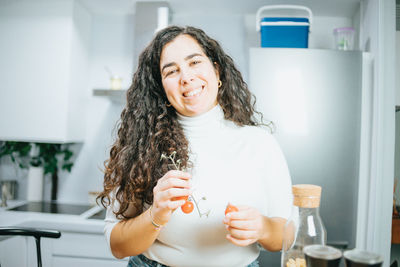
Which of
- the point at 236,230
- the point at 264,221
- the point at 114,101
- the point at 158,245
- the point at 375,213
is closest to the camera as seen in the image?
the point at 236,230

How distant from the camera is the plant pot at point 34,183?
2541 mm

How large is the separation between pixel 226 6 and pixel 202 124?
1.59 meters

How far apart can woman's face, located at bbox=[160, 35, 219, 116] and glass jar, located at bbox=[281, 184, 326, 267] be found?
19.1 inches

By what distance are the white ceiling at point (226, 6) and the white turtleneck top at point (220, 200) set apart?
1607 mm

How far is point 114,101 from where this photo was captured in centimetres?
259

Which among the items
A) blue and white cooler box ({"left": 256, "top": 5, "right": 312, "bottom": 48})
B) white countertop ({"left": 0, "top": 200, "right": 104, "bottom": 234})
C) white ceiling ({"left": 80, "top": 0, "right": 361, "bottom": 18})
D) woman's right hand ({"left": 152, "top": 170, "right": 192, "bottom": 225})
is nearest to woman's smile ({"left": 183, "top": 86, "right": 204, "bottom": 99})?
woman's right hand ({"left": 152, "top": 170, "right": 192, "bottom": 225})

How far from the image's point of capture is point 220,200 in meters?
0.94

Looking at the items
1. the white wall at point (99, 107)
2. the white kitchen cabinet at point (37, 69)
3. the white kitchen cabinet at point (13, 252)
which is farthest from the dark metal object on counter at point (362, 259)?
the white wall at point (99, 107)

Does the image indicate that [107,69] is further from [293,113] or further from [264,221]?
[264,221]

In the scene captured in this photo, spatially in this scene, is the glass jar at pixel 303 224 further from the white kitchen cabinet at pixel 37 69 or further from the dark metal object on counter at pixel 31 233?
the white kitchen cabinet at pixel 37 69

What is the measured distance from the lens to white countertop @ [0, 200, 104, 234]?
2.00 meters

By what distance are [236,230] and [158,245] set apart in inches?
13.0

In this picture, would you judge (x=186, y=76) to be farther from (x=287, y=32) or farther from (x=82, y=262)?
(x=82, y=262)

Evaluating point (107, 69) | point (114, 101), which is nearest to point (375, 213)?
point (114, 101)
